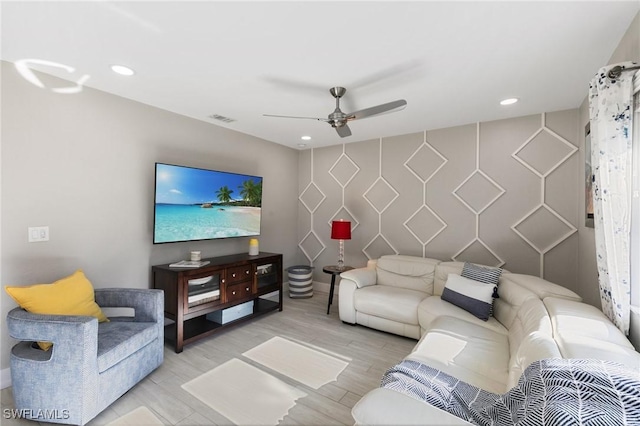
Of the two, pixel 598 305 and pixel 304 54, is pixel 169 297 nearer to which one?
pixel 304 54

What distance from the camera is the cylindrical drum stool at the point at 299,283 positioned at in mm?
4434

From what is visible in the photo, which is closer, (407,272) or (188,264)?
(188,264)

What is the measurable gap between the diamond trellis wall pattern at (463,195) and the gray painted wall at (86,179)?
2.12m

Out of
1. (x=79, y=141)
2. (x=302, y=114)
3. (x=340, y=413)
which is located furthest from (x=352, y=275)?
(x=79, y=141)

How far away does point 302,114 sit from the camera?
319 centimetres

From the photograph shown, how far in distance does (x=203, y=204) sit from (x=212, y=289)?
1.01m

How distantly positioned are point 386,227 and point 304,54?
2.83m

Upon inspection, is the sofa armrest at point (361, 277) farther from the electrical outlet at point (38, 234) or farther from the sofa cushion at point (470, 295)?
the electrical outlet at point (38, 234)

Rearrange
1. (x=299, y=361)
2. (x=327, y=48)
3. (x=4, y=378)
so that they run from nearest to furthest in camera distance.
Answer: (x=327, y=48) < (x=4, y=378) < (x=299, y=361)

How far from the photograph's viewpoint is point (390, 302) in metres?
3.10

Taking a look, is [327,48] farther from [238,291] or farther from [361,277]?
[238,291]

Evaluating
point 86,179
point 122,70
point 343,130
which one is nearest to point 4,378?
point 86,179

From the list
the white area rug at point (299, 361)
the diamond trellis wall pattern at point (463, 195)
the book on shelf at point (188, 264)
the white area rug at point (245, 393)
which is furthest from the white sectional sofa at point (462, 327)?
the book on shelf at point (188, 264)

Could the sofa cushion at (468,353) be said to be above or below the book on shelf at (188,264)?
below
